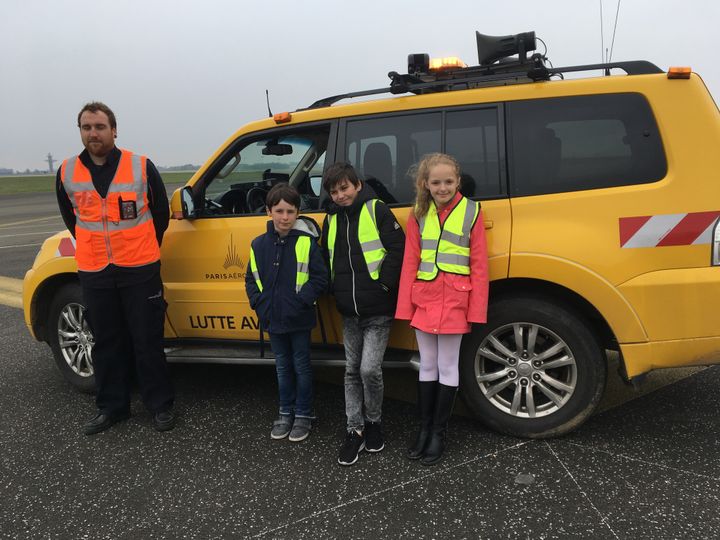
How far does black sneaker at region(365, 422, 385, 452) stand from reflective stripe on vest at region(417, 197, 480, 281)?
893 millimetres

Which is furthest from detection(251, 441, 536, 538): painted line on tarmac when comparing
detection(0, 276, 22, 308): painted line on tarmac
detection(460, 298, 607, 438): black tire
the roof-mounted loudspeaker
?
detection(0, 276, 22, 308): painted line on tarmac

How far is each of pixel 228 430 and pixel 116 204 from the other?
1.49 m

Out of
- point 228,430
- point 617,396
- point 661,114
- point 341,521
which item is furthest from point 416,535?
point 661,114

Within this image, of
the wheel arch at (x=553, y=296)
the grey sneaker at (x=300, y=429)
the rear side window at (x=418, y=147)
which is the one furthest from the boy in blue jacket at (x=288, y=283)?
the wheel arch at (x=553, y=296)

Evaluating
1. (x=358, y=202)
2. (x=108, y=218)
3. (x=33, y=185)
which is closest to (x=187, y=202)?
(x=108, y=218)

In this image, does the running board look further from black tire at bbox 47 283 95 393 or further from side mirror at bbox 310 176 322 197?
side mirror at bbox 310 176 322 197

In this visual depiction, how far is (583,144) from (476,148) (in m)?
0.54

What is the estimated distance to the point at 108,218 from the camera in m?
3.21

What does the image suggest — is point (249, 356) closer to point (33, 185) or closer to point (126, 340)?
point (126, 340)

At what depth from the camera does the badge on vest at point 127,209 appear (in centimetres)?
321

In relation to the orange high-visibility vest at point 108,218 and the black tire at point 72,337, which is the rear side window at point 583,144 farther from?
the black tire at point 72,337

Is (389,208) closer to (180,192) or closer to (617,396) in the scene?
(180,192)

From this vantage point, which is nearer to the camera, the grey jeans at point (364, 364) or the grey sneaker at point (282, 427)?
the grey jeans at point (364, 364)

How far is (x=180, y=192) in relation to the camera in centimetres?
342
